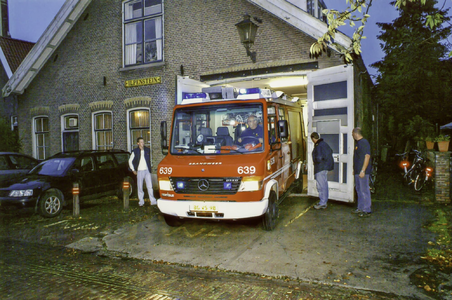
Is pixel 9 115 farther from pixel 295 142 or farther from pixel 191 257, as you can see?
pixel 191 257

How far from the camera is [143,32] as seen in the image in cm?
1409

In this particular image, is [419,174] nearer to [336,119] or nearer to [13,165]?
[336,119]

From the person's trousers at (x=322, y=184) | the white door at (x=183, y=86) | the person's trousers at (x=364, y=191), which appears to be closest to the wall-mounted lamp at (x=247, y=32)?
the white door at (x=183, y=86)

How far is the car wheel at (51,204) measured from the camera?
8547 millimetres

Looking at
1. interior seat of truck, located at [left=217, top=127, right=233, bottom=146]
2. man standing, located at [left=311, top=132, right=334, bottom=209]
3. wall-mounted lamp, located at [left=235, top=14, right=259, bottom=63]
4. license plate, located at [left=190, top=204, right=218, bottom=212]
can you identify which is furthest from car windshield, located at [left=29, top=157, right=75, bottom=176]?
man standing, located at [left=311, top=132, right=334, bottom=209]

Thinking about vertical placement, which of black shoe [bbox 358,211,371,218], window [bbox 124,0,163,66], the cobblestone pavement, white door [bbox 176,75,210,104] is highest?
window [bbox 124,0,163,66]

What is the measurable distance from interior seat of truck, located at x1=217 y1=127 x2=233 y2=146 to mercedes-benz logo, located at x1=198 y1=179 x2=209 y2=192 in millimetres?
908

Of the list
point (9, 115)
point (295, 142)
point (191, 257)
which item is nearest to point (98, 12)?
point (9, 115)

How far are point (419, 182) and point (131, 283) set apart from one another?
29.7 feet

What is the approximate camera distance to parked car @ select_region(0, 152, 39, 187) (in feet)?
35.4

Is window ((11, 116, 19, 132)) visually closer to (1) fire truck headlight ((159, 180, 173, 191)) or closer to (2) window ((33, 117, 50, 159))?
(2) window ((33, 117, 50, 159))

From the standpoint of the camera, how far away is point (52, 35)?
→ 15398mm

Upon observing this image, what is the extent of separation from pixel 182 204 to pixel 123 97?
29.7ft

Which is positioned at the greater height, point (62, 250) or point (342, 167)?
point (342, 167)
